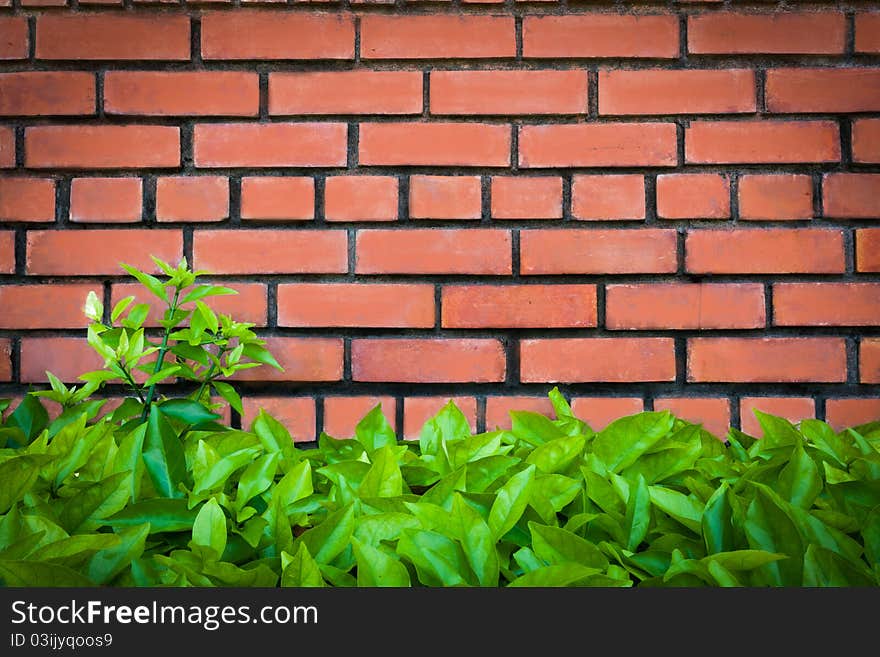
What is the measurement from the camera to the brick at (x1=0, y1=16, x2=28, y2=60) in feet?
4.51

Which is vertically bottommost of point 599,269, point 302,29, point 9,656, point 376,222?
point 9,656

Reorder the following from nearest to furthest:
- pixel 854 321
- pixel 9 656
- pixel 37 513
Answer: pixel 9 656 → pixel 37 513 → pixel 854 321

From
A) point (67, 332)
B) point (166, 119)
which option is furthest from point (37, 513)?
point (166, 119)

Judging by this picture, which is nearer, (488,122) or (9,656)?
(9,656)

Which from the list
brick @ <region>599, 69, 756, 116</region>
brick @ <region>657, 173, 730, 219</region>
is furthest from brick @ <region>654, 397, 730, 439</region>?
brick @ <region>599, 69, 756, 116</region>

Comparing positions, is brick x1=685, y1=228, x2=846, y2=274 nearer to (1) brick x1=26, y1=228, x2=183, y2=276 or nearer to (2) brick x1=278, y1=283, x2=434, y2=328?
(2) brick x1=278, y1=283, x2=434, y2=328

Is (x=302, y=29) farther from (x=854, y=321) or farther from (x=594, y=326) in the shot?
(x=854, y=321)

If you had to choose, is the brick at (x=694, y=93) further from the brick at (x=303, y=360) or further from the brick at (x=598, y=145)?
the brick at (x=303, y=360)

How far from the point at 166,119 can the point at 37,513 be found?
0.94m

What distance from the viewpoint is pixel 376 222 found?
138 cm

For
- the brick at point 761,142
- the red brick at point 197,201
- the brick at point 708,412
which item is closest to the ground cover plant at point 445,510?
the brick at point 708,412

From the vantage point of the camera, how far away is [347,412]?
137 centimetres

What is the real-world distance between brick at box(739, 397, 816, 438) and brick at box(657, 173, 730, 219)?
40cm

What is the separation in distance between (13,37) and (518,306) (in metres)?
1.22
